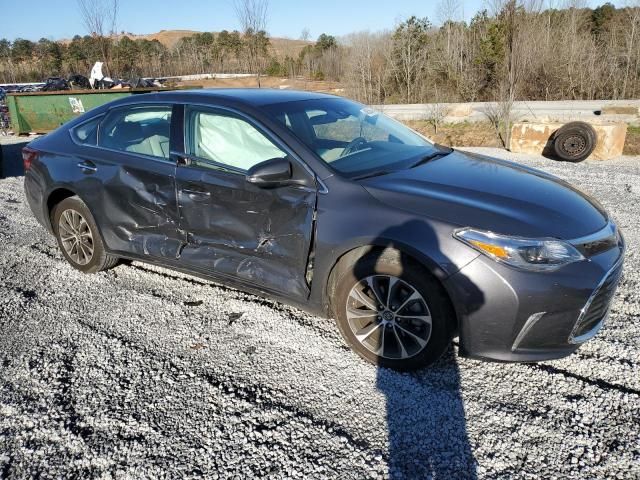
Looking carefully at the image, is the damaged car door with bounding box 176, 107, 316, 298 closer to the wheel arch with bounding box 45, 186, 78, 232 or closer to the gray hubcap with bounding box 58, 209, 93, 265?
the gray hubcap with bounding box 58, 209, 93, 265

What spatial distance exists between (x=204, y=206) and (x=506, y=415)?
2349 millimetres

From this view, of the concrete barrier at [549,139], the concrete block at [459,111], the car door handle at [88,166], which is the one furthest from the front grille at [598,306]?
Result: the concrete block at [459,111]

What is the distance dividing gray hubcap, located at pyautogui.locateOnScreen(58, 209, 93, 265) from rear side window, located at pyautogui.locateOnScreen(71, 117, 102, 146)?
0.65 meters

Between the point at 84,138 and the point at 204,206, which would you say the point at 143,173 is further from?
the point at 84,138

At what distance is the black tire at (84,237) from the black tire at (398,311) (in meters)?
2.44

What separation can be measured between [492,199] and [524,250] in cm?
44

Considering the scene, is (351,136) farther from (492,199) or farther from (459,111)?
(459,111)

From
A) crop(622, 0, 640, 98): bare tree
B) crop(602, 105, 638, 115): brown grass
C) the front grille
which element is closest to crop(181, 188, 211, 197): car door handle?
the front grille

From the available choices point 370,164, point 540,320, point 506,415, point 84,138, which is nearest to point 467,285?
point 540,320

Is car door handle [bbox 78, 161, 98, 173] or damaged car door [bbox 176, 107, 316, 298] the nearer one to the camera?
damaged car door [bbox 176, 107, 316, 298]

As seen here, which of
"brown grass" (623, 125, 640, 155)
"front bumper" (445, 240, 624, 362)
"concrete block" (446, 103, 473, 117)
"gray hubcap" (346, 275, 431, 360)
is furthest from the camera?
"concrete block" (446, 103, 473, 117)

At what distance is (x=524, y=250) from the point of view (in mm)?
2535

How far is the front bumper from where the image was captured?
8.20ft

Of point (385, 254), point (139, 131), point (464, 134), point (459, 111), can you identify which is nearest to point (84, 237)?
point (139, 131)
